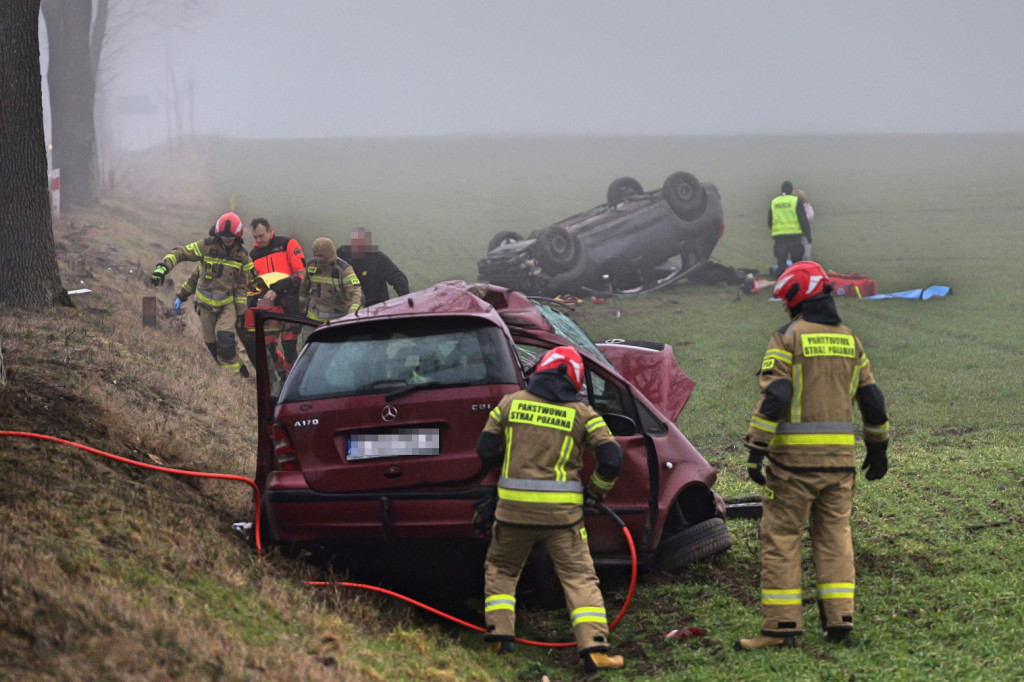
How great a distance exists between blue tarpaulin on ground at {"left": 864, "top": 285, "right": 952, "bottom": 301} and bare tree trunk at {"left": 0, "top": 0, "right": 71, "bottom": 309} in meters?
12.9

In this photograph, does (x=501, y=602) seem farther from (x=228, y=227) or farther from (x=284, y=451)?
(x=228, y=227)

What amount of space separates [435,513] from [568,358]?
3.21 ft

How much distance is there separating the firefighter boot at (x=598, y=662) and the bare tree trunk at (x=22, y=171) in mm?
7375

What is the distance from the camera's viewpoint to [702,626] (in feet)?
17.1

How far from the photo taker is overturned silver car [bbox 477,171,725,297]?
18.3 meters

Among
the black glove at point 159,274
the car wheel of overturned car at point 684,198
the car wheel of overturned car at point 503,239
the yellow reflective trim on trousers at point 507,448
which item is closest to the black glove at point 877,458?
the yellow reflective trim on trousers at point 507,448

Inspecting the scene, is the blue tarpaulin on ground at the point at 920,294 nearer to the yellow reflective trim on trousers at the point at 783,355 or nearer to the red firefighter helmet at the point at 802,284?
the red firefighter helmet at the point at 802,284

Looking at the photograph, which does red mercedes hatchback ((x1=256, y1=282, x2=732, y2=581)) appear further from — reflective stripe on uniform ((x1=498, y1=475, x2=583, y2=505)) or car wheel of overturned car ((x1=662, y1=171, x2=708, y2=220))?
car wheel of overturned car ((x1=662, y1=171, x2=708, y2=220))

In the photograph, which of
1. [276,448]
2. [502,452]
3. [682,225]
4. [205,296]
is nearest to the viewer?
[502,452]

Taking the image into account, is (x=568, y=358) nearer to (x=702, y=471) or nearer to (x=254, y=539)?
(x=702, y=471)

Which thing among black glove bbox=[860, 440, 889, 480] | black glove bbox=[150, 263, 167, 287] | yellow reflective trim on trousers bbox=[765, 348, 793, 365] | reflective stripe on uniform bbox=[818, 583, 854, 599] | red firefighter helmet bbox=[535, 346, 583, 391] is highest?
yellow reflective trim on trousers bbox=[765, 348, 793, 365]

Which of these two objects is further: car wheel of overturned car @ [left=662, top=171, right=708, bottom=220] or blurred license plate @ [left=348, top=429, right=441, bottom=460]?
car wheel of overturned car @ [left=662, top=171, right=708, bottom=220]

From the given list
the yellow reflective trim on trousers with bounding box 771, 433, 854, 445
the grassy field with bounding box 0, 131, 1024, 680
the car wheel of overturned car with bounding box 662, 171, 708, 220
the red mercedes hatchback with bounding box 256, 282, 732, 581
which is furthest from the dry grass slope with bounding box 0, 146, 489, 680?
the car wheel of overturned car with bounding box 662, 171, 708, 220

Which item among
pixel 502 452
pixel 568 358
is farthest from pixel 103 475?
pixel 568 358
